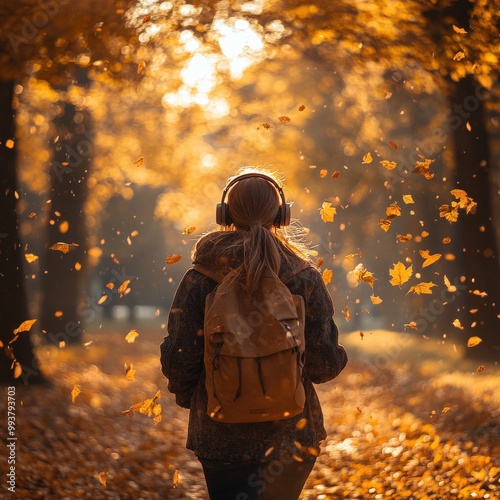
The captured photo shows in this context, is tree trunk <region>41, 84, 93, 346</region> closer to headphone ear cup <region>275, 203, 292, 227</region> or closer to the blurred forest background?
the blurred forest background

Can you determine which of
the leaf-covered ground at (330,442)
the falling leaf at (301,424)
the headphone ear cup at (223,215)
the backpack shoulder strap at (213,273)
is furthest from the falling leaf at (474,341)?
the backpack shoulder strap at (213,273)

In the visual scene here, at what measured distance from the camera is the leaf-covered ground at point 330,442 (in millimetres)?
7137

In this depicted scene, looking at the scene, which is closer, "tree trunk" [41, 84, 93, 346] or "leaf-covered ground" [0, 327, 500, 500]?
"leaf-covered ground" [0, 327, 500, 500]

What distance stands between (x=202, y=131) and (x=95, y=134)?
5082 millimetres

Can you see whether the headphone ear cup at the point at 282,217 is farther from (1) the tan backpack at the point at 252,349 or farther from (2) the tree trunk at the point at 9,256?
(2) the tree trunk at the point at 9,256

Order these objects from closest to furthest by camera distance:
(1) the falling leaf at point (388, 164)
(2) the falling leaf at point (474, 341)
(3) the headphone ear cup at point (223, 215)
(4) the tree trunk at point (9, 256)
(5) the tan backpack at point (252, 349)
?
(5) the tan backpack at point (252, 349), (3) the headphone ear cup at point (223, 215), (1) the falling leaf at point (388, 164), (4) the tree trunk at point (9, 256), (2) the falling leaf at point (474, 341)

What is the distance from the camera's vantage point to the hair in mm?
2979

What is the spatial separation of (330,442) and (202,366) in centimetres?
710

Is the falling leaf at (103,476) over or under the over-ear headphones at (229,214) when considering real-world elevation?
under

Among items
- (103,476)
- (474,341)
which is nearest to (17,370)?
(103,476)

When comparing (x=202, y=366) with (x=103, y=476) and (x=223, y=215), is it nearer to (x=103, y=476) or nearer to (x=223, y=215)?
(x=223, y=215)

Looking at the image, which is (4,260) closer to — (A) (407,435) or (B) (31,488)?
(B) (31,488)

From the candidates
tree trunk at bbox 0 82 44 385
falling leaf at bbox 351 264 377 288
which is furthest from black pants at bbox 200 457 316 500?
tree trunk at bbox 0 82 44 385

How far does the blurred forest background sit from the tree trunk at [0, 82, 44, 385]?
1.0 inches
